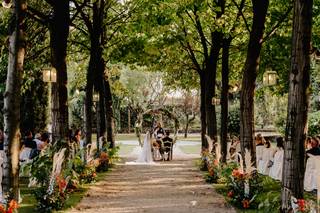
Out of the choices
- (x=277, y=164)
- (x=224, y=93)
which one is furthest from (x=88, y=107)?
(x=277, y=164)

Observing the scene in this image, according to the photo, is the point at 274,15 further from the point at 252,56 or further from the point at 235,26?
the point at 252,56

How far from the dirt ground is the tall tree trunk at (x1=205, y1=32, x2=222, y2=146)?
2.73 metres

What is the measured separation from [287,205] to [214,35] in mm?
14725

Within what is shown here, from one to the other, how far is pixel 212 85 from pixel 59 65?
35.7ft

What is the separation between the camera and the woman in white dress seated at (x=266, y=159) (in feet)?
65.7

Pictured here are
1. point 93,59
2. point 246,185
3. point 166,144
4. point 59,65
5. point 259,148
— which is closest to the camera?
point 246,185

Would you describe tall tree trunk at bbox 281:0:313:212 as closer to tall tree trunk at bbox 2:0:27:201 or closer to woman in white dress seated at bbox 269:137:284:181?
tall tree trunk at bbox 2:0:27:201

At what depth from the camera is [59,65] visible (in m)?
15.2

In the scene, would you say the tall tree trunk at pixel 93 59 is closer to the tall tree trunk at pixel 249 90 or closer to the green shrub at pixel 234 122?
the tall tree trunk at pixel 249 90

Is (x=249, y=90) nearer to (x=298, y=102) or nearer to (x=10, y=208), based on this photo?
(x=298, y=102)

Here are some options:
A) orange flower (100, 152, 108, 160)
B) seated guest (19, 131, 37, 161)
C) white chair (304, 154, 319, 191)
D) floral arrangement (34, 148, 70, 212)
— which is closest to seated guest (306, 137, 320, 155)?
white chair (304, 154, 319, 191)

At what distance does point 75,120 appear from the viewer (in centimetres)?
6250

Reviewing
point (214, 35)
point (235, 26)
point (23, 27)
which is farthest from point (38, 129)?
point (23, 27)

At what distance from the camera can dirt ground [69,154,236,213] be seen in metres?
12.8
